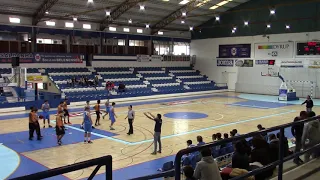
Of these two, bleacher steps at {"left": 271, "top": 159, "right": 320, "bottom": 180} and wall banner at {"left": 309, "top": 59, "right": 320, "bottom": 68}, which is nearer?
bleacher steps at {"left": 271, "top": 159, "right": 320, "bottom": 180}

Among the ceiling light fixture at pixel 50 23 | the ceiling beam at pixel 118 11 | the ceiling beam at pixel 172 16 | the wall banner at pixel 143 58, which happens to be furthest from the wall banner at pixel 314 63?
the ceiling light fixture at pixel 50 23

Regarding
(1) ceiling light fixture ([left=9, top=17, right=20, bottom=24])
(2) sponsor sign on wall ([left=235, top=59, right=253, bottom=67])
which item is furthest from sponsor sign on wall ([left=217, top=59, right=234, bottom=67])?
(1) ceiling light fixture ([left=9, top=17, right=20, bottom=24])

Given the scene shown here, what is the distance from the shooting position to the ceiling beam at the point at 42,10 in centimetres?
2897

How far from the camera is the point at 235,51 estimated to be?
141ft

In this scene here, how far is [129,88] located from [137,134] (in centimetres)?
1962

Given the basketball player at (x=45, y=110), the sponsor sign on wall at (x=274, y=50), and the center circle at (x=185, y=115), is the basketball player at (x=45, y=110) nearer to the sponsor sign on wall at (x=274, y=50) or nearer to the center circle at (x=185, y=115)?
the center circle at (x=185, y=115)

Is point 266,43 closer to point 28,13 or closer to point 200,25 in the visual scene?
point 200,25

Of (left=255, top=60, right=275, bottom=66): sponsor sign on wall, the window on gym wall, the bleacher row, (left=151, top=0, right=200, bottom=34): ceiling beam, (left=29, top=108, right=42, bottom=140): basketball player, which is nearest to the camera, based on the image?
(left=29, top=108, right=42, bottom=140): basketball player

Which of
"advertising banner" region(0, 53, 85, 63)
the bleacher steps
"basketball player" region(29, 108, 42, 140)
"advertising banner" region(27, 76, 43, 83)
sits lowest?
"basketball player" region(29, 108, 42, 140)

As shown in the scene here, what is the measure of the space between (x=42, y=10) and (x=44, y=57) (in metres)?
5.04

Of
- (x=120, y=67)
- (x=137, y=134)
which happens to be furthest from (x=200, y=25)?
(x=137, y=134)

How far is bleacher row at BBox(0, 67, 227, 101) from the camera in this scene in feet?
105

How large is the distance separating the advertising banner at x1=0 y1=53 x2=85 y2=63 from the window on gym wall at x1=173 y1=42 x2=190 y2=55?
15.5 meters

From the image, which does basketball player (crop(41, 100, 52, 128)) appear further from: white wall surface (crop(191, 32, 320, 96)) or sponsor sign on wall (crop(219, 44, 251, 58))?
sponsor sign on wall (crop(219, 44, 251, 58))
